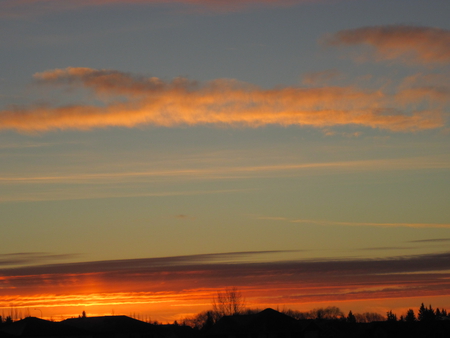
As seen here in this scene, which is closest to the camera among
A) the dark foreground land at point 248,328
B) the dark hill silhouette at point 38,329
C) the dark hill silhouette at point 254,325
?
the dark hill silhouette at point 38,329

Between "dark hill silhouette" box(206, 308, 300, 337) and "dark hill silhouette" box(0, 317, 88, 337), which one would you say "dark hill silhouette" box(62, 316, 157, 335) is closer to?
"dark hill silhouette" box(0, 317, 88, 337)

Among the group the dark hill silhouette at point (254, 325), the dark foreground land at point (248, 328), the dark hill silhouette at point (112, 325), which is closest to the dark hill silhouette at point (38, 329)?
the dark foreground land at point (248, 328)

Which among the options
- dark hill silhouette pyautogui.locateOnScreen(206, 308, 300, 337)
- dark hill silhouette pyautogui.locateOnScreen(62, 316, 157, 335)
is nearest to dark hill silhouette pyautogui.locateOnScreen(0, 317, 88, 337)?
dark hill silhouette pyautogui.locateOnScreen(62, 316, 157, 335)

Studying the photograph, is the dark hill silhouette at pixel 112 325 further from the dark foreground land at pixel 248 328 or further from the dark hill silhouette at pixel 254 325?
the dark hill silhouette at pixel 254 325

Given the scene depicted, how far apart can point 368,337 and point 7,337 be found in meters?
63.2

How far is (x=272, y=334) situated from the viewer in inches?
4333

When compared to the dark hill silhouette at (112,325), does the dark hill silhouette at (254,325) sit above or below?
below

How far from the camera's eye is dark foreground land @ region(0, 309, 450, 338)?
4075 inches

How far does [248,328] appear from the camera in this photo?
363ft

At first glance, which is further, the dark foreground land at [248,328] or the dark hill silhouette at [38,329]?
the dark foreground land at [248,328]

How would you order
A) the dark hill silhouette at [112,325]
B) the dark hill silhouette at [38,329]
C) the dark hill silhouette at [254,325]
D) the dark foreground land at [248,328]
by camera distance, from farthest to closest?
1. the dark hill silhouette at [112,325]
2. the dark hill silhouette at [254,325]
3. the dark foreground land at [248,328]
4. the dark hill silhouette at [38,329]

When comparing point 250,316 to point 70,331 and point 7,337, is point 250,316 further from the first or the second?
point 7,337

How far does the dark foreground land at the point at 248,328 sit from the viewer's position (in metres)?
104

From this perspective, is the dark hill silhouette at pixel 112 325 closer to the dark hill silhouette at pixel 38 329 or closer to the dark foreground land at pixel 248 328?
the dark foreground land at pixel 248 328
